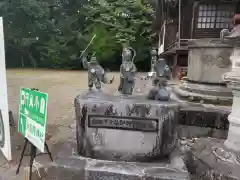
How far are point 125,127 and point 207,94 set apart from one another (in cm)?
330

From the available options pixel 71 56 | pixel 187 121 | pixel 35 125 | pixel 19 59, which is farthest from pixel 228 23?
pixel 19 59

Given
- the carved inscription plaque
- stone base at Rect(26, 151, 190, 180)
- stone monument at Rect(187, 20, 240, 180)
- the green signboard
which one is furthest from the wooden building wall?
the green signboard

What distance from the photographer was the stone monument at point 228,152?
295 centimetres

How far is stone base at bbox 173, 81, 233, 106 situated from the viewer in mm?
5266

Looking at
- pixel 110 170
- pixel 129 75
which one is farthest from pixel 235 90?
pixel 110 170

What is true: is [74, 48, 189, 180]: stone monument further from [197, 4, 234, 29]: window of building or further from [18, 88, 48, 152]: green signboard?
[197, 4, 234, 29]: window of building

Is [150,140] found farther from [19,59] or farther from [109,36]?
[19,59]

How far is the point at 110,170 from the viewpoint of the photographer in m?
2.73

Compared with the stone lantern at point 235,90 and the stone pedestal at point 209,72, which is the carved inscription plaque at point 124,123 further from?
the stone pedestal at point 209,72

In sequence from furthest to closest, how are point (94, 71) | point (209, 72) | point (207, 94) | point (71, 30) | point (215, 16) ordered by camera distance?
point (71, 30), point (215, 16), point (209, 72), point (207, 94), point (94, 71)

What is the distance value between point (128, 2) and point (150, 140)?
20829 mm

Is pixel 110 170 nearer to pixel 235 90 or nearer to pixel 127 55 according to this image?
pixel 127 55

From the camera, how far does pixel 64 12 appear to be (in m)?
24.8

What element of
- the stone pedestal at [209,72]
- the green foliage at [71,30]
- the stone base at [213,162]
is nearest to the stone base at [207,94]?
the stone pedestal at [209,72]
